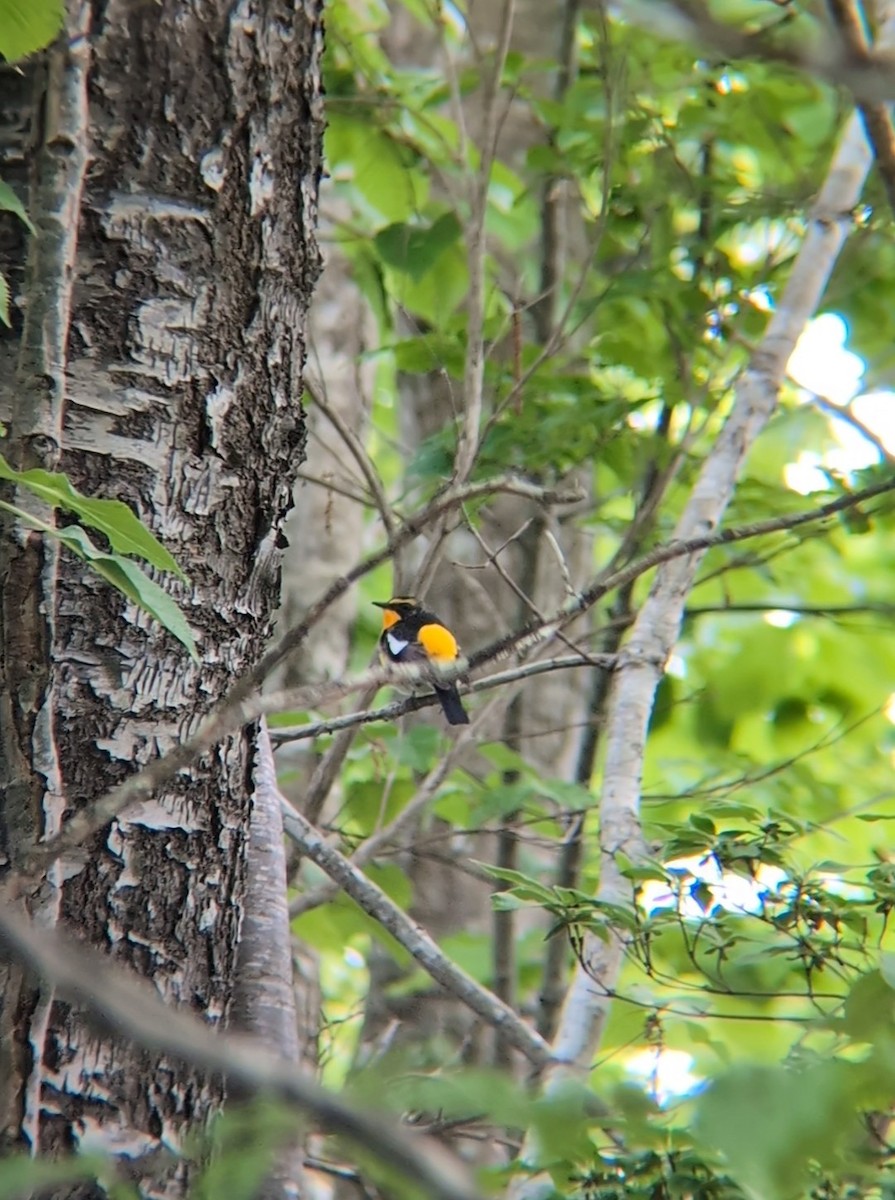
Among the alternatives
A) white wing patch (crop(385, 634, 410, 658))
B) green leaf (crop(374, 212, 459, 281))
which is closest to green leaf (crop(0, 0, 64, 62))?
green leaf (crop(374, 212, 459, 281))

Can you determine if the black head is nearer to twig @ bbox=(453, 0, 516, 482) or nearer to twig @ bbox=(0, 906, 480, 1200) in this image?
twig @ bbox=(453, 0, 516, 482)

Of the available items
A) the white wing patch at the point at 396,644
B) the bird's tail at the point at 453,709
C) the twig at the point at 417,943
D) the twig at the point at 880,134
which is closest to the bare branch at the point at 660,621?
the twig at the point at 417,943

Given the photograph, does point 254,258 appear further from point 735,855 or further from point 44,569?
point 735,855

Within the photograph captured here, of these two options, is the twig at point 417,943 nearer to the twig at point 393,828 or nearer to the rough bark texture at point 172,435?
the twig at point 393,828

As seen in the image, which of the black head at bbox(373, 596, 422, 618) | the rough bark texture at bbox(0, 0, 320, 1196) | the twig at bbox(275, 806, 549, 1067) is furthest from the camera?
the black head at bbox(373, 596, 422, 618)

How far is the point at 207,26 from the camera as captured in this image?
197 centimetres

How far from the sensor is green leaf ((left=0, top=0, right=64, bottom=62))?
4.49ft

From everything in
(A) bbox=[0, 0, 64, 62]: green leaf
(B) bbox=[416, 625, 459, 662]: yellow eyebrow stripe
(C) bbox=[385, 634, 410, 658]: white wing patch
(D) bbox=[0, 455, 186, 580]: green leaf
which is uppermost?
(B) bbox=[416, 625, 459, 662]: yellow eyebrow stripe

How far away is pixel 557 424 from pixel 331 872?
4.59 feet

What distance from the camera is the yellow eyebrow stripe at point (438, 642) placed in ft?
15.5

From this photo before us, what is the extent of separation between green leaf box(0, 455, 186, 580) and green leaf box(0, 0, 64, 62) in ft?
1.54

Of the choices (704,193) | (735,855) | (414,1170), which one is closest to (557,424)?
(704,193)

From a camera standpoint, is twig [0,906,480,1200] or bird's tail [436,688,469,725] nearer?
twig [0,906,480,1200]

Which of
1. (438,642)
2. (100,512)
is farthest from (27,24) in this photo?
(438,642)
